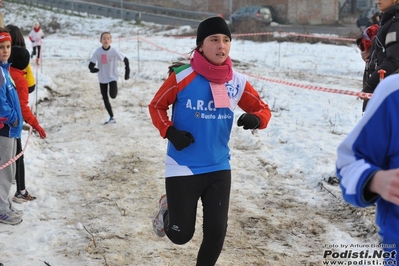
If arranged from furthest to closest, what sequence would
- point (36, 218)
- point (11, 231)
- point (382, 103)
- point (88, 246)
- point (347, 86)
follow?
1. point (347, 86)
2. point (36, 218)
3. point (11, 231)
4. point (88, 246)
5. point (382, 103)

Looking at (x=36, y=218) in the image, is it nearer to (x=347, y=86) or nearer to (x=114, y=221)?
(x=114, y=221)

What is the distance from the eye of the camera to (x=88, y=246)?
4.73 meters

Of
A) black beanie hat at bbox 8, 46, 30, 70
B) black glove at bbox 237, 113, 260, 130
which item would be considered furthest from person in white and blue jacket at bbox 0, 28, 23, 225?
black glove at bbox 237, 113, 260, 130

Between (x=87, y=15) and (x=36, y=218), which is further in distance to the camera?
(x=87, y=15)

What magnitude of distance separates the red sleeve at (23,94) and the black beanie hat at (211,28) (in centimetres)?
239

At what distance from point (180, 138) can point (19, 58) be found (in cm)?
283

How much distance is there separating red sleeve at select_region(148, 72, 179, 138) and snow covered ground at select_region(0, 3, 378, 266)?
1.35m

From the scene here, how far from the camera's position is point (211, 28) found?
384cm

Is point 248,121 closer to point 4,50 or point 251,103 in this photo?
point 251,103

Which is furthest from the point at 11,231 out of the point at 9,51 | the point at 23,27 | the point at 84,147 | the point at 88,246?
the point at 23,27

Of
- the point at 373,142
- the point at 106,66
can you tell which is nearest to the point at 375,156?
the point at 373,142

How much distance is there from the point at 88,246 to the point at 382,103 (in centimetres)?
332

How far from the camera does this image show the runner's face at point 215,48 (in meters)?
3.79

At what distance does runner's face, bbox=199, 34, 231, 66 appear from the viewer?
3.79 metres
